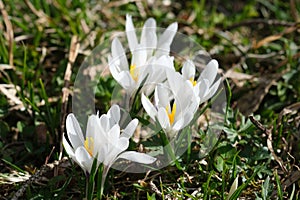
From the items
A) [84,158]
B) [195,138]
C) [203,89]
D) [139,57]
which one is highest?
[139,57]

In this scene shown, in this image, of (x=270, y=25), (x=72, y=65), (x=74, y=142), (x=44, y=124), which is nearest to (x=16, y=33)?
(x=72, y=65)

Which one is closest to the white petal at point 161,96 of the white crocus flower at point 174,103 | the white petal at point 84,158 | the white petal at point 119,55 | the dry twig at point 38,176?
the white crocus flower at point 174,103

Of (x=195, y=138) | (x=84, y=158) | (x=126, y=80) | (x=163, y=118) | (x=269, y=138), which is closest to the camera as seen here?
(x=84, y=158)

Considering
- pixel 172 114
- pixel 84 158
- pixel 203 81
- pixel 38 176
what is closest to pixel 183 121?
pixel 172 114

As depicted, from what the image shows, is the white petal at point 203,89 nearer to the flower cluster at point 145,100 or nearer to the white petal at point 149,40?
the flower cluster at point 145,100

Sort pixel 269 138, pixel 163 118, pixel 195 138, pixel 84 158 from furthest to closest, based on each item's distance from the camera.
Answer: pixel 195 138
pixel 269 138
pixel 163 118
pixel 84 158

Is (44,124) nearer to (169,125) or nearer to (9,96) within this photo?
(9,96)

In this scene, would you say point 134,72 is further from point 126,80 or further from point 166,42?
point 166,42
